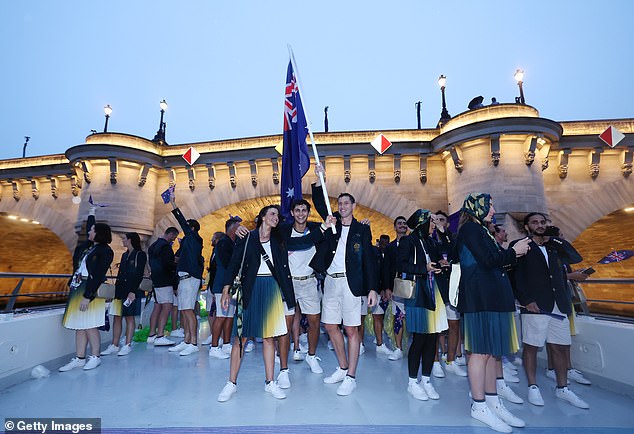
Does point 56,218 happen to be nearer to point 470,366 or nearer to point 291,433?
point 291,433

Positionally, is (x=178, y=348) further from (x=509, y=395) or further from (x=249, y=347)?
(x=509, y=395)

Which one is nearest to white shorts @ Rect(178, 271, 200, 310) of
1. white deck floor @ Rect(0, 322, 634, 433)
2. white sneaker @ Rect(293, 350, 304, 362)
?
white deck floor @ Rect(0, 322, 634, 433)

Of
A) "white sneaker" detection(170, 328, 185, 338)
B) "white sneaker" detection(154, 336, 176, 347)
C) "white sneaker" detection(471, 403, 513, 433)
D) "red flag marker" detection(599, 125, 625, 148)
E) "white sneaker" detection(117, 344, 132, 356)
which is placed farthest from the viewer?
"red flag marker" detection(599, 125, 625, 148)

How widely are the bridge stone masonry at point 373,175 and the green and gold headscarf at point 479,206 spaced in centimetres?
811

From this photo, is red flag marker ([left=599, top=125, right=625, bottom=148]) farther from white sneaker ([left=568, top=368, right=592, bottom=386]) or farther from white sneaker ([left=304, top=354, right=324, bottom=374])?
white sneaker ([left=304, top=354, right=324, bottom=374])

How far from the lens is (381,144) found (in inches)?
470

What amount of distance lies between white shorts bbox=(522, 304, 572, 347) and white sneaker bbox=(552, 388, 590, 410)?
493 millimetres

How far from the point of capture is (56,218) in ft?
47.2

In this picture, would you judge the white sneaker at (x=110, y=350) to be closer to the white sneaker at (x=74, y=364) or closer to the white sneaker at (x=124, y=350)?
the white sneaker at (x=124, y=350)

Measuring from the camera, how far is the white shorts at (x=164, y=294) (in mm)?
6102

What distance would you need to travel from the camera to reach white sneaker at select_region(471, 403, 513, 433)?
287cm

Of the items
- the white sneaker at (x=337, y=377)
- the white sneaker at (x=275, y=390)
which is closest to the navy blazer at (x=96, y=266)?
the white sneaker at (x=275, y=390)

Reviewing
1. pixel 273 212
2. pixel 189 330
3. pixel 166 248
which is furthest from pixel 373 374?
pixel 166 248

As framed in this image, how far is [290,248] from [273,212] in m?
0.70
